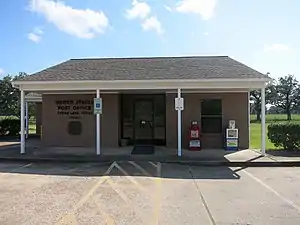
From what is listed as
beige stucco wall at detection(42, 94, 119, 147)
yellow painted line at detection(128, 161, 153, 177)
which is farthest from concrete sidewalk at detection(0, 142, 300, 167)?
beige stucco wall at detection(42, 94, 119, 147)

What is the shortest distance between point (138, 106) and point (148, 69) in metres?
2.77

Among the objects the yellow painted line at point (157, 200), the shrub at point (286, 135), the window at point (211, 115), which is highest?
the window at point (211, 115)

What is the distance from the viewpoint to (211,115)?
17.2 meters

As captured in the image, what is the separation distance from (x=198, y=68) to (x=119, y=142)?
5333mm

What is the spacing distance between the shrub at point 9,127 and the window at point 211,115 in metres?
14.1

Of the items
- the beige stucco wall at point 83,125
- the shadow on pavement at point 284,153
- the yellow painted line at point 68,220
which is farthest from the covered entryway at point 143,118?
the yellow painted line at point 68,220

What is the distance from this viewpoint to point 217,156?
1395cm

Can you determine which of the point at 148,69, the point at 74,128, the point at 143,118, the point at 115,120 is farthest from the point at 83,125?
the point at 148,69

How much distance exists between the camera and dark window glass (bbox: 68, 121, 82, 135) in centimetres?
1783

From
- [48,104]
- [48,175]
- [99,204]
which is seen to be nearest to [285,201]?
[99,204]

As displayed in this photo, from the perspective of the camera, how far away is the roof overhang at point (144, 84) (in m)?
14.0

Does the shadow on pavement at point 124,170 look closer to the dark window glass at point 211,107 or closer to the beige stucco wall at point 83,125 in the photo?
the beige stucco wall at point 83,125

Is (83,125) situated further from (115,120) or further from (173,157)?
(173,157)

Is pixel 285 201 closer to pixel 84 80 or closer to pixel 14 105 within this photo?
pixel 84 80
